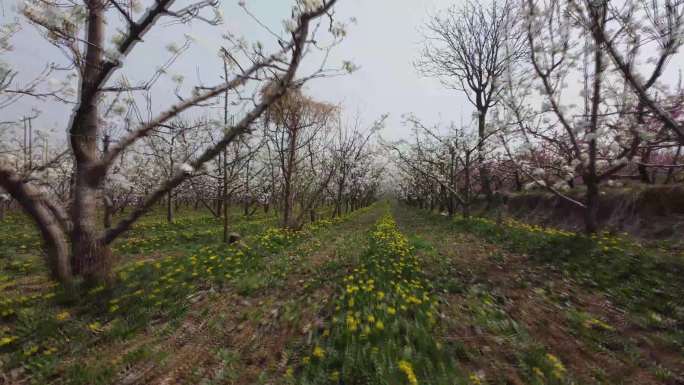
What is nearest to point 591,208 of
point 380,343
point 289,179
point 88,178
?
point 380,343

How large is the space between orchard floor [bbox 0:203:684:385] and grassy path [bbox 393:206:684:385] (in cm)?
2

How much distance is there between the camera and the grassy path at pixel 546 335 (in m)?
2.45

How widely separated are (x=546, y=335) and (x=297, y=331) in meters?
3.03

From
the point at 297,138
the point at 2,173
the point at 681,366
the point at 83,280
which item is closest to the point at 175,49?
the point at 2,173

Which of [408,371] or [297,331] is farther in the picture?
[297,331]

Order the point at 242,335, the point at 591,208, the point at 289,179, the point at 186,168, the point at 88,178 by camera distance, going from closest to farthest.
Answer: the point at 242,335
the point at 186,168
the point at 88,178
the point at 591,208
the point at 289,179

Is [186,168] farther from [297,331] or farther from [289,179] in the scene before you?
[289,179]

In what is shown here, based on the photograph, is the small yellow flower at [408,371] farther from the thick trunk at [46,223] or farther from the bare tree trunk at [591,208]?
the bare tree trunk at [591,208]

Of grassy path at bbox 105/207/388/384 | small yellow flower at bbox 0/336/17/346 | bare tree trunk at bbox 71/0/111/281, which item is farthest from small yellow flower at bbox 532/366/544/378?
bare tree trunk at bbox 71/0/111/281

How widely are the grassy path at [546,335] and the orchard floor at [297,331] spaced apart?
17 millimetres

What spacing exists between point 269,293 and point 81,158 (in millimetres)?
3463

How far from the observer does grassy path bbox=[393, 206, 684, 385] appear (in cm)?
245

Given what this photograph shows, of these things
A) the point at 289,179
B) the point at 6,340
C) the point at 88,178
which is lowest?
the point at 6,340

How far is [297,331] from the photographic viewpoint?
3328 mm
